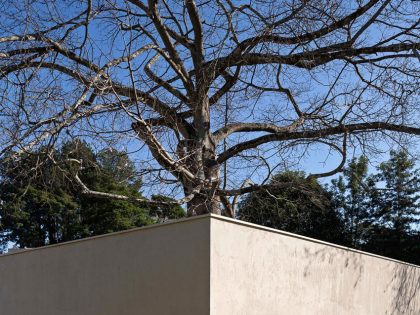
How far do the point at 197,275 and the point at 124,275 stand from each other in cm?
122

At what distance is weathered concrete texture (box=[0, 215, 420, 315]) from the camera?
202 inches

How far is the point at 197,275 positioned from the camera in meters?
5.08

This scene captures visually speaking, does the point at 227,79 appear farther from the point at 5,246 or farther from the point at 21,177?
the point at 5,246

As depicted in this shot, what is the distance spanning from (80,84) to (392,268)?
631 cm

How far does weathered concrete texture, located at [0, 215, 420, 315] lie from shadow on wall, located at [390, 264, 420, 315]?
91 cm

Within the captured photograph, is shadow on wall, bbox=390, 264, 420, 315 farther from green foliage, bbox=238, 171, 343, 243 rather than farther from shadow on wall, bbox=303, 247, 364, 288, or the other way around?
green foliage, bbox=238, 171, 343, 243

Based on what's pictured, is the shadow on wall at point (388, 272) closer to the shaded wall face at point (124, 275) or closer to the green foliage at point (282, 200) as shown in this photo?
the shaded wall face at point (124, 275)

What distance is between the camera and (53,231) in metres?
33.4

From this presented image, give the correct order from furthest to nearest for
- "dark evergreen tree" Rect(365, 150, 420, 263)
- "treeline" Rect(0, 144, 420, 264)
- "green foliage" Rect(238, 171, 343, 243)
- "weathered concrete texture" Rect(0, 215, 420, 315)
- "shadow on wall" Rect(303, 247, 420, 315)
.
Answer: "dark evergreen tree" Rect(365, 150, 420, 263), "treeline" Rect(0, 144, 420, 264), "green foliage" Rect(238, 171, 343, 243), "shadow on wall" Rect(303, 247, 420, 315), "weathered concrete texture" Rect(0, 215, 420, 315)

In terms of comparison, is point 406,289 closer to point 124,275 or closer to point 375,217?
point 124,275

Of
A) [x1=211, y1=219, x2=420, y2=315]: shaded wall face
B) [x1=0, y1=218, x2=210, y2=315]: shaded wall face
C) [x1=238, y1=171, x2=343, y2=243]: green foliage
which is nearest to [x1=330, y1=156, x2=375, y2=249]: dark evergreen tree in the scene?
[x1=238, y1=171, x2=343, y2=243]: green foliage

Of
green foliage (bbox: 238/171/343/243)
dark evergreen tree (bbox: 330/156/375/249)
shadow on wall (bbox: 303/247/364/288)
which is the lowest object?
shadow on wall (bbox: 303/247/364/288)

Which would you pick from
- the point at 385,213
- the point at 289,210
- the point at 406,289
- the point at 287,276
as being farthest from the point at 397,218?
the point at 287,276

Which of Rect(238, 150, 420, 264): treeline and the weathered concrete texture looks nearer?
the weathered concrete texture
